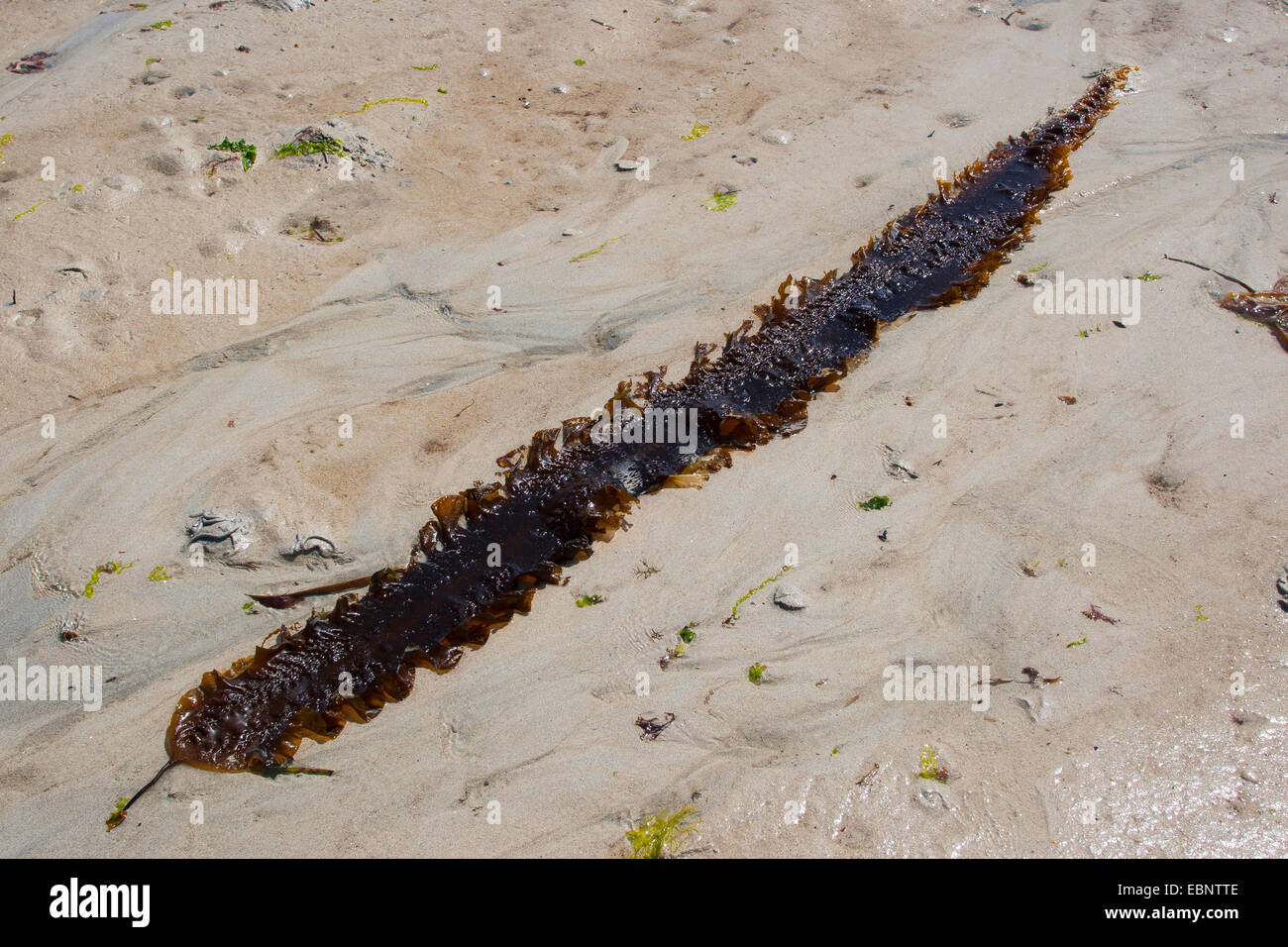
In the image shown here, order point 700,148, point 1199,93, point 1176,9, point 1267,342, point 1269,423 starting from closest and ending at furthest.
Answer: point 1269,423 < point 1267,342 < point 700,148 < point 1199,93 < point 1176,9

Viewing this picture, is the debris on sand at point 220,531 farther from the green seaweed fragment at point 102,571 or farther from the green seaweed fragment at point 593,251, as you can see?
the green seaweed fragment at point 593,251

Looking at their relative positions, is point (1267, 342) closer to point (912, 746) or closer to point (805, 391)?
point (805, 391)

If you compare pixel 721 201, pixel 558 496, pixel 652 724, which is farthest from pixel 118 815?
pixel 721 201

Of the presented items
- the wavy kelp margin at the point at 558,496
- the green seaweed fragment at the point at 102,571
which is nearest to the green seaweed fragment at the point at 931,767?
the wavy kelp margin at the point at 558,496

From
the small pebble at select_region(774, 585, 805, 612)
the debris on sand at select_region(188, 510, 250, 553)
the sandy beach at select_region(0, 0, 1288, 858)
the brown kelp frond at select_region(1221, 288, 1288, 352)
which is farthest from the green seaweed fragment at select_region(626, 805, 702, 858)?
the brown kelp frond at select_region(1221, 288, 1288, 352)
